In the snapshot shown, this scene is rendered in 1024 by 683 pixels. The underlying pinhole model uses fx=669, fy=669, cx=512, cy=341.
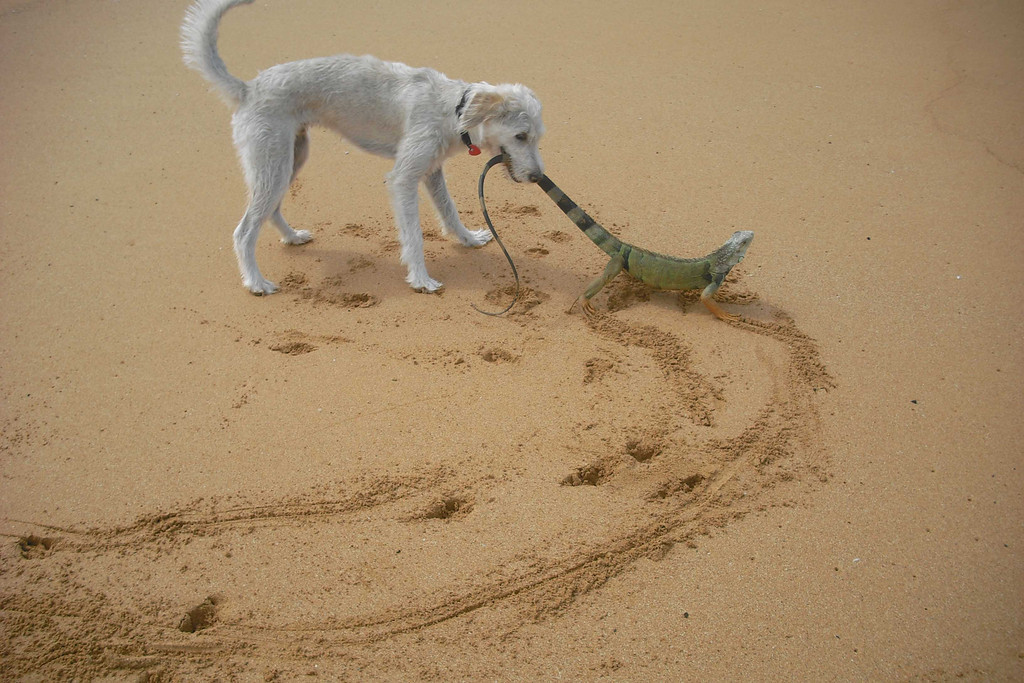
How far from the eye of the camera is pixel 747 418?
356 cm

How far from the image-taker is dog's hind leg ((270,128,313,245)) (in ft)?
15.4

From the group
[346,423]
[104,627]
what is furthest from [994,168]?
[104,627]

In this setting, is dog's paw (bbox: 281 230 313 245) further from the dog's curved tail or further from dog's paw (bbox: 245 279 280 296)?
the dog's curved tail

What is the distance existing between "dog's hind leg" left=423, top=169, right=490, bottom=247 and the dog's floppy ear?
756 millimetres

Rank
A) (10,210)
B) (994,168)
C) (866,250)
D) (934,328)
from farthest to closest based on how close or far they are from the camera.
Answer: (994,168), (10,210), (866,250), (934,328)

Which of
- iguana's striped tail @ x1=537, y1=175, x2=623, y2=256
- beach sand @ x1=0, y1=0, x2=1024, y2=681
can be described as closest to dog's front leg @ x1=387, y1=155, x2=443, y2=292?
beach sand @ x1=0, y1=0, x2=1024, y2=681

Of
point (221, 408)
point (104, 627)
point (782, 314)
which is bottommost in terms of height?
point (104, 627)

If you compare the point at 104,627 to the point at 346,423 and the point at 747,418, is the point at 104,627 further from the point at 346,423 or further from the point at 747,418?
the point at 747,418

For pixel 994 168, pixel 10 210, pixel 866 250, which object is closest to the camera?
pixel 866 250

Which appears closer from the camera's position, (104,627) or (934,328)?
(104,627)

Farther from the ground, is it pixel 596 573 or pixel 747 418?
pixel 747 418

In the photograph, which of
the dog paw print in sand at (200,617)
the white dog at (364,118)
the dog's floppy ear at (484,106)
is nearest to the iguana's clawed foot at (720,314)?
the white dog at (364,118)

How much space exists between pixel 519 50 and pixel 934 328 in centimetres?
572

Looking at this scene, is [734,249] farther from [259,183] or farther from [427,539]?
[259,183]
